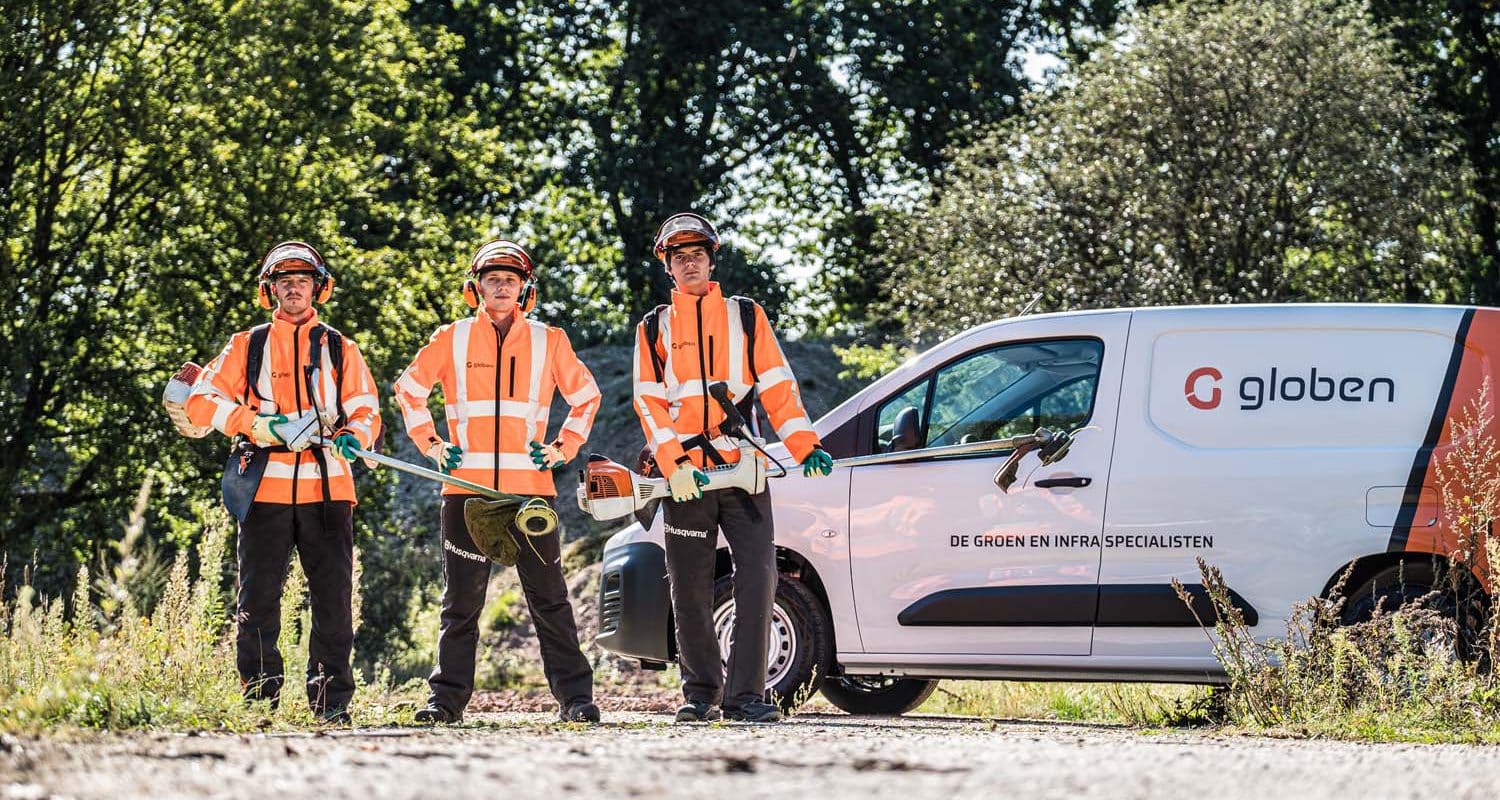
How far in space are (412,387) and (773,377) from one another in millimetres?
1493

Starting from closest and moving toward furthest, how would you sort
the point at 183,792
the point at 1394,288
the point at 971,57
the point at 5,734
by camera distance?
the point at 183,792
the point at 5,734
the point at 1394,288
the point at 971,57

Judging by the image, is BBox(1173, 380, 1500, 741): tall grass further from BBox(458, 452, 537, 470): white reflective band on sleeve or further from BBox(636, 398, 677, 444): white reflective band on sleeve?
BBox(458, 452, 537, 470): white reflective band on sleeve

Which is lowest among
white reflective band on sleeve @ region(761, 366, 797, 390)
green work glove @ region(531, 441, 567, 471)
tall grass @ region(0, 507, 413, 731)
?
tall grass @ region(0, 507, 413, 731)

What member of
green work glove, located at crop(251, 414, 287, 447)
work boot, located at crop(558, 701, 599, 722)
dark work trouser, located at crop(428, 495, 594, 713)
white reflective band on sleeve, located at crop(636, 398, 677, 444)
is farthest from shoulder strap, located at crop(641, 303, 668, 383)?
green work glove, located at crop(251, 414, 287, 447)

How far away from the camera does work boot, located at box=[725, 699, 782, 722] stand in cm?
790

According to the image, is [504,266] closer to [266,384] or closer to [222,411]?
[266,384]

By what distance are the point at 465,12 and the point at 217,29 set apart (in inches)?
492

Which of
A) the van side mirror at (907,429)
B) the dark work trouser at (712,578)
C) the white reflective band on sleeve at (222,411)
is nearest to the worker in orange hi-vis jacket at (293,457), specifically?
the white reflective band on sleeve at (222,411)

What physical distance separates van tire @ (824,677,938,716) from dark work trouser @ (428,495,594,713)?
2.19 meters

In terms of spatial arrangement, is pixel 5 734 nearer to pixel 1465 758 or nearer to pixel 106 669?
pixel 106 669

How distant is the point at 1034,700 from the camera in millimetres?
10570

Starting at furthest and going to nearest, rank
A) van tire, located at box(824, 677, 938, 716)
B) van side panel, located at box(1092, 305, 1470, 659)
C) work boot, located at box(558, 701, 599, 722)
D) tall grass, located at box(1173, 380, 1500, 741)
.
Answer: van tire, located at box(824, 677, 938, 716), van side panel, located at box(1092, 305, 1470, 659), work boot, located at box(558, 701, 599, 722), tall grass, located at box(1173, 380, 1500, 741)

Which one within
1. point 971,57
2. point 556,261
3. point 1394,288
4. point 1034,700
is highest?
point 971,57

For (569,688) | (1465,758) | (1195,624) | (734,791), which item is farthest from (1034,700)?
(734,791)
